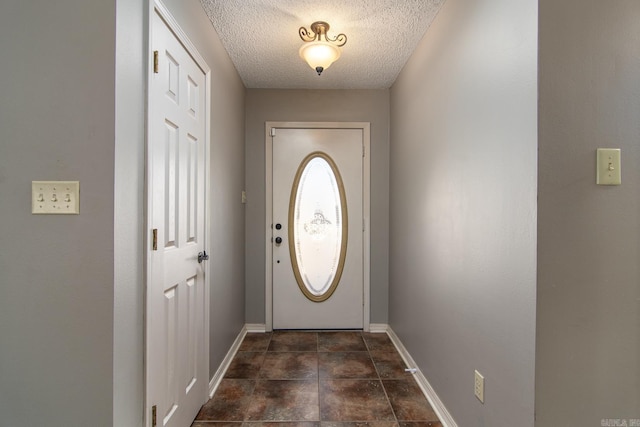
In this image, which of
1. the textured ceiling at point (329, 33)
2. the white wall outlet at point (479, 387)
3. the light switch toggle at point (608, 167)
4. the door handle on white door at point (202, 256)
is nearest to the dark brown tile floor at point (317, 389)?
the white wall outlet at point (479, 387)

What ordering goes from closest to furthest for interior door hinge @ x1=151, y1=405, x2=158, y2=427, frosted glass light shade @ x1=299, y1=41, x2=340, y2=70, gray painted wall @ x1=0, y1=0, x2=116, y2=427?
gray painted wall @ x1=0, y1=0, x2=116, y2=427, interior door hinge @ x1=151, y1=405, x2=158, y2=427, frosted glass light shade @ x1=299, y1=41, x2=340, y2=70

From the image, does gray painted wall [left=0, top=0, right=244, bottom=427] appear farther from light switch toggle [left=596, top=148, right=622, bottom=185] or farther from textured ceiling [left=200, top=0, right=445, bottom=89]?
light switch toggle [left=596, top=148, right=622, bottom=185]

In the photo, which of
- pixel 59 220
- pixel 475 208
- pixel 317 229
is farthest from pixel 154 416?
pixel 317 229

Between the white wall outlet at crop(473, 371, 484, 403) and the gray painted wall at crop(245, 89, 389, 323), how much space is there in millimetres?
1723

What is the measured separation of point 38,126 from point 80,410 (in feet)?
3.11

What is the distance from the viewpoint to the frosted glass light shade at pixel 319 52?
201 centimetres

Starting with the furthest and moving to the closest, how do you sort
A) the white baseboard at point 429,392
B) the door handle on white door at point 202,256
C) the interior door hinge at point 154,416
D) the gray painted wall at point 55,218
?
the door handle on white door at point 202,256
the white baseboard at point 429,392
the interior door hinge at point 154,416
the gray painted wall at point 55,218

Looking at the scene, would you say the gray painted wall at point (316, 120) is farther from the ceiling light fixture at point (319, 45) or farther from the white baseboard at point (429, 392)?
the ceiling light fixture at point (319, 45)

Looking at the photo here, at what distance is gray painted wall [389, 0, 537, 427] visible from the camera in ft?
3.58

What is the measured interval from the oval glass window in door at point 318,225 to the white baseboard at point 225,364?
0.73m

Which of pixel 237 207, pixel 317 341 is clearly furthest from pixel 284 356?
pixel 237 207

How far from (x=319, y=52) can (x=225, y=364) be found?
2.35m

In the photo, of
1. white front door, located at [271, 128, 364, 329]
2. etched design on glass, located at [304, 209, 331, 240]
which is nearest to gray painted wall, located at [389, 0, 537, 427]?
white front door, located at [271, 128, 364, 329]

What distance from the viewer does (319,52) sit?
6.69ft
